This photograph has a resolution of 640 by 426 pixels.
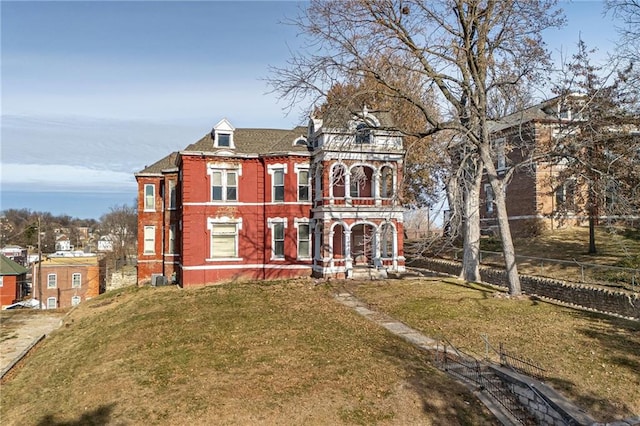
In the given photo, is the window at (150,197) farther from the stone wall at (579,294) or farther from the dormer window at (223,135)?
the stone wall at (579,294)

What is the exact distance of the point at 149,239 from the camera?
104 ft

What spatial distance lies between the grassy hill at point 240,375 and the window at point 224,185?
28.3 ft

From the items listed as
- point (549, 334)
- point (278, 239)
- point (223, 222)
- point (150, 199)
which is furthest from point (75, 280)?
point (549, 334)

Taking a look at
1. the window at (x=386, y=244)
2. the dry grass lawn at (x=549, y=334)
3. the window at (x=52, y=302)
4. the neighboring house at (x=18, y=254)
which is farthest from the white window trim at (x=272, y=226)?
the neighboring house at (x=18, y=254)

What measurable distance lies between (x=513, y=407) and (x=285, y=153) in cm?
1930

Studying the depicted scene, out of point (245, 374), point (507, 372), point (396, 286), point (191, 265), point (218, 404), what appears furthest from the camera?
point (191, 265)

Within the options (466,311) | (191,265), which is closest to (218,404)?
(466,311)

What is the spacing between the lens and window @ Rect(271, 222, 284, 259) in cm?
2650

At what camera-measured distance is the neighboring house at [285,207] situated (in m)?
25.2

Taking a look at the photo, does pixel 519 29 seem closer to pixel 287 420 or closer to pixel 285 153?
pixel 285 153

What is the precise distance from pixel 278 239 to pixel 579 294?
15.6 m

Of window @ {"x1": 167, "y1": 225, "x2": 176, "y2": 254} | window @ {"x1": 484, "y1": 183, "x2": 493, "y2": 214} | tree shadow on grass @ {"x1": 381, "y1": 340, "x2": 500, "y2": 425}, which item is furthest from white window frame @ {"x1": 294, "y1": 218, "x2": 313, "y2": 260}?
window @ {"x1": 484, "y1": 183, "x2": 493, "y2": 214}

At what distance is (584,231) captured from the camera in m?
31.6

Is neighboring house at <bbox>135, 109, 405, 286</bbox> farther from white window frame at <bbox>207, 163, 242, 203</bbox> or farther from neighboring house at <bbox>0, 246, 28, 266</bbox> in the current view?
neighboring house at <bbox>0, 246, 28, 266</bbox>
